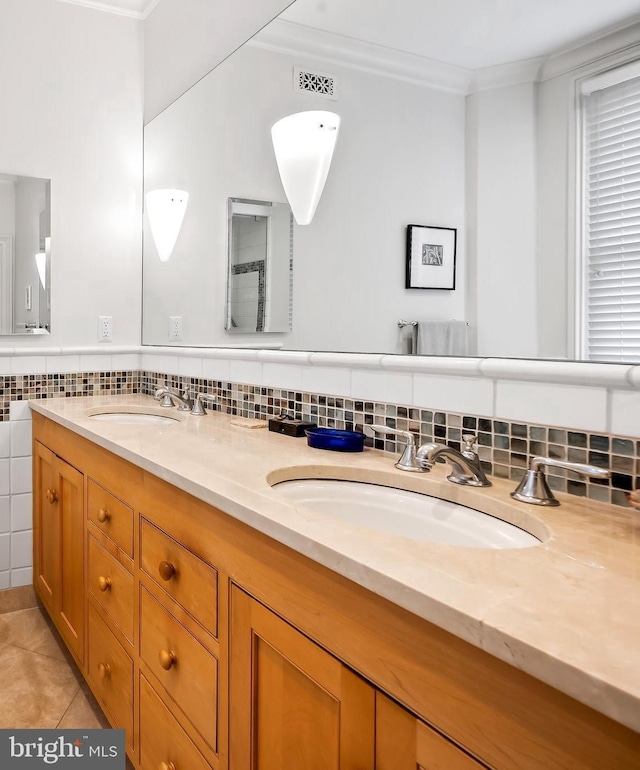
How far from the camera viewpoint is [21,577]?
97.9 inches

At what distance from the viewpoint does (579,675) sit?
0.46m

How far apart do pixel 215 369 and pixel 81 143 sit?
1224 mm

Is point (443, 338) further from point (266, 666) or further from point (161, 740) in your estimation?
→ point (161, 740)

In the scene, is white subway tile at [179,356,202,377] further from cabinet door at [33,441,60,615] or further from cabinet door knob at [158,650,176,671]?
cabinet door knob at [158,650,176,671]

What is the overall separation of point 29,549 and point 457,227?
7.29 feet

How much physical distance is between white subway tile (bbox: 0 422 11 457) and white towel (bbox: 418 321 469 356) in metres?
1.88

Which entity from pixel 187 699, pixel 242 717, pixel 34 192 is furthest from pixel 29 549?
pixel 242 717

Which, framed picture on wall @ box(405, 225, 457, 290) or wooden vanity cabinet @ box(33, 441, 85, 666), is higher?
framed picture on wall @ box(405, 225, 457, 290)

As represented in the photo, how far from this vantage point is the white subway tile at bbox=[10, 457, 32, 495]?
97.3 inches

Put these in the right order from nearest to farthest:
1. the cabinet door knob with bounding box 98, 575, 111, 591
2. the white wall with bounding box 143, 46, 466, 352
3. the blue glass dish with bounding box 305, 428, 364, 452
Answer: the white wall with bounding box 143, 46, 466, 352 → the blue glass dish with bounding box 305, 428, 364, 452 → the cabinet door knob with bounding box 98, 575, 111, 591

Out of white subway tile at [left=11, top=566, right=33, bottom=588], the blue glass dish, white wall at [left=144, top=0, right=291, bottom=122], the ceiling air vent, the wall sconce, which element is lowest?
white subway tile at [left=11, top=566, right=33, bottom=588]

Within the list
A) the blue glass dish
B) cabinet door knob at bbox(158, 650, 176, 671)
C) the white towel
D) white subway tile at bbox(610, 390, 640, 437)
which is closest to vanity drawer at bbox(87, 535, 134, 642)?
cabinet door knob at bbox(158, 650, 176, 671)

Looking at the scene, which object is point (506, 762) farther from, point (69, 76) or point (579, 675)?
point (69, 76)

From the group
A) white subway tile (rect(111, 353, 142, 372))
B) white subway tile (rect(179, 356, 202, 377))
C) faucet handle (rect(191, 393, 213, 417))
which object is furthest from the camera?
white subway tile (rect(111, 353, 142, 372))
